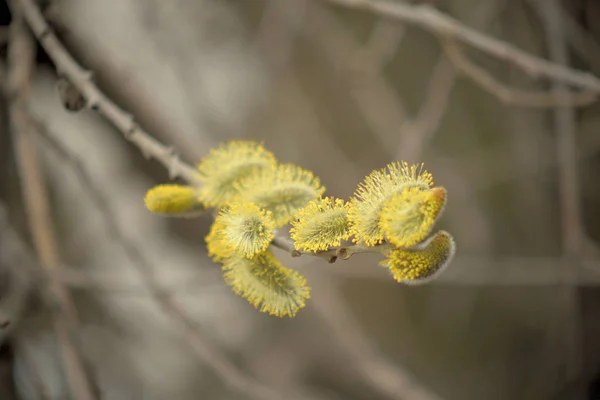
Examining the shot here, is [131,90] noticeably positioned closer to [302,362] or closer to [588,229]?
[302,362]

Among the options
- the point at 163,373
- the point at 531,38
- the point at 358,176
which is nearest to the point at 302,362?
the point at 163,373

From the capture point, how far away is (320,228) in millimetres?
543

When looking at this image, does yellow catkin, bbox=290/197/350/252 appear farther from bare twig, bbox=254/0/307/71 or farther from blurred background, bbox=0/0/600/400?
bare twig, bbox=254/0/307/71

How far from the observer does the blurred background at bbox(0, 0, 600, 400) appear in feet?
5.67

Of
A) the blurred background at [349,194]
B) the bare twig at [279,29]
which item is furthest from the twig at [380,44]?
the bare twig at [279,29]

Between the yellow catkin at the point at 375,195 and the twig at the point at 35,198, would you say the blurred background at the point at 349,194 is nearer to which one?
the twig at the point at 35,198

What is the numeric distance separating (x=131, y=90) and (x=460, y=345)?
5.31 feet

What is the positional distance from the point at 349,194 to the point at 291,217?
1345 millimetres

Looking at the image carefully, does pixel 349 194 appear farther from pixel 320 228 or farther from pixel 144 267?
pixel 320 228

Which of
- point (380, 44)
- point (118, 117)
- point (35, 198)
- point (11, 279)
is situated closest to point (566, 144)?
point (380, 44)

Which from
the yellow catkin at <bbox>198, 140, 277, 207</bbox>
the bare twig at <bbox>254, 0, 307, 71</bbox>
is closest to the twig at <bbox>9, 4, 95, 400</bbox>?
the yellow catkin at <bbox>198, 140, 277, 207</bbox>

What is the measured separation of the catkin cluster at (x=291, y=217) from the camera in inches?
19.9

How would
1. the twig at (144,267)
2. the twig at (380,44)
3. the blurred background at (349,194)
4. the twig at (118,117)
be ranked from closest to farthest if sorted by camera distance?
the twig at (118,117), the twig at (144,267), the twig at (380,44), the blurred background at (349,194)

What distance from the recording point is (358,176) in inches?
82.6
